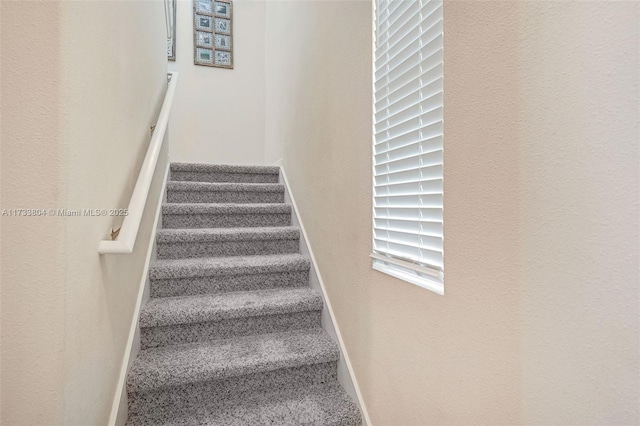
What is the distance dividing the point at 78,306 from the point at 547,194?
1112 mm

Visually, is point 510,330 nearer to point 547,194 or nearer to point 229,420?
point 547,194

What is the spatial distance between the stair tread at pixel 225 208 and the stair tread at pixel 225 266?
373 millimetres

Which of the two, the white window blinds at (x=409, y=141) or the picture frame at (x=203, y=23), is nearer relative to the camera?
the white window blinds at (x=409, y=141)

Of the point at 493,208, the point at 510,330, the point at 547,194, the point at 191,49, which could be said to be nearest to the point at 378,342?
the point at 510,330

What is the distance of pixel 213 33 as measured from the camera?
3465 millimetres

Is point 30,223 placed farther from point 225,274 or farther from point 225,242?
point 225,242

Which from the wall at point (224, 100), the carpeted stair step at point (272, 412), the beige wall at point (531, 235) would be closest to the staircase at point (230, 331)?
the carpeted stair step at point (272, 412)

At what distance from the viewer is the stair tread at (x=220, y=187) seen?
2.30m

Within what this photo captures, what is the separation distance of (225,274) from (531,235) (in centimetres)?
154

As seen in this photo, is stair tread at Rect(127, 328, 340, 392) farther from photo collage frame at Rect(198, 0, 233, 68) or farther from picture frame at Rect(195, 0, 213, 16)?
picture frame at Rect(195, 0, 213, 16)

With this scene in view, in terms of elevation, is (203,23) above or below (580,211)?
above

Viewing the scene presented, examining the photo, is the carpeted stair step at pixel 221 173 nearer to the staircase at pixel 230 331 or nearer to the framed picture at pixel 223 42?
the staircase at pixel 230 331

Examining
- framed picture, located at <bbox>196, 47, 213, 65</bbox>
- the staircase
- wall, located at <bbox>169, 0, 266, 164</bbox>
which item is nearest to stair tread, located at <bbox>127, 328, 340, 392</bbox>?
the staircase

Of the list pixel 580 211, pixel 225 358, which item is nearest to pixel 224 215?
pixel 225 358
